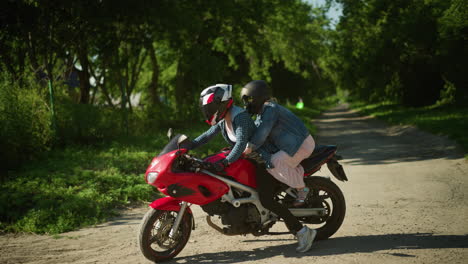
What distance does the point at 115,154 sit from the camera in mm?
10609

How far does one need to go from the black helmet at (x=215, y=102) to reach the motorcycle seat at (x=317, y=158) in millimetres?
1126

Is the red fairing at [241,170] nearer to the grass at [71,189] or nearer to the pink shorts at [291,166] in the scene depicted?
the pink shorts at [291,166]

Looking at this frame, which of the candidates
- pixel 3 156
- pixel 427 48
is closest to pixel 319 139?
pixel 3 156

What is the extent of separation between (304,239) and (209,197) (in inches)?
44.6

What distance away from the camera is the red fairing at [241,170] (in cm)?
451

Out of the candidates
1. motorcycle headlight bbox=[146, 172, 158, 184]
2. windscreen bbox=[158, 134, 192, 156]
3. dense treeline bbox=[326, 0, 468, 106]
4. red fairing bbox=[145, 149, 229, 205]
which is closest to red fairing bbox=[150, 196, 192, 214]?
red fairing bbox=[145, 149, 229, 205]

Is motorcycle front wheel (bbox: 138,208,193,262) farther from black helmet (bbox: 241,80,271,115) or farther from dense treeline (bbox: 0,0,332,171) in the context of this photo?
dense treeline (bbox: 0,0,332,171)

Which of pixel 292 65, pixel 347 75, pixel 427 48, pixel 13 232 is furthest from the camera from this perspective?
pixel 347 75

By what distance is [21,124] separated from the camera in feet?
30.3

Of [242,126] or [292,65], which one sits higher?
[292,65]

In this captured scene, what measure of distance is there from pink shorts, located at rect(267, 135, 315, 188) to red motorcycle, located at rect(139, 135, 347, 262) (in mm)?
158

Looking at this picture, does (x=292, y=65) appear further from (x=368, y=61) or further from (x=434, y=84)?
(x=434, y=84)

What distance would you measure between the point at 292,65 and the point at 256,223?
90.9 ft

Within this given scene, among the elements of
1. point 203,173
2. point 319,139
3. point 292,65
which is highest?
point 292,65
